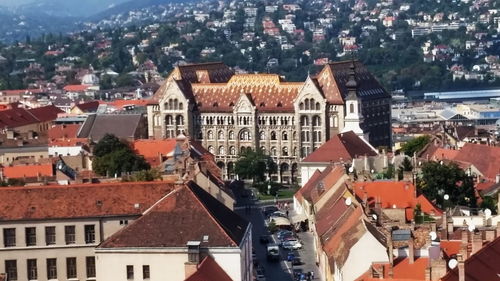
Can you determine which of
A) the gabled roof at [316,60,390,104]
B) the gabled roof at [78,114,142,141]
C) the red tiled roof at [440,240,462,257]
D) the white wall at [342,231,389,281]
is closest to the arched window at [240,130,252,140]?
the gabled roof at [316,60,390,104]

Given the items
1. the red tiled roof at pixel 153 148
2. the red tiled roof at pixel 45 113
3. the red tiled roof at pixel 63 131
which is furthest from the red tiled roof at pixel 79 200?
the red tiled roof at pixel 45 113

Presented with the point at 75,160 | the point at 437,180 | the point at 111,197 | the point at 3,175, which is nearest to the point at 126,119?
the point at 75,160

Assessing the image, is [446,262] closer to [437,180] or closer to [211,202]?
[211,202]

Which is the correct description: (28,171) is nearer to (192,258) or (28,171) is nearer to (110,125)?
(192,258)

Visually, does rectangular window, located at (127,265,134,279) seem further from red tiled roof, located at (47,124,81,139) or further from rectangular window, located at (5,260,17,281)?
red tiled roof, located at (47,124,81,139)

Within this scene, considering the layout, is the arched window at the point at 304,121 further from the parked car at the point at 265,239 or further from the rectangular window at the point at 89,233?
the rectangular window at the point at 89,233

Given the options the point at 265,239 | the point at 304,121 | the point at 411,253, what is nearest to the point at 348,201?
the point at 265,239
